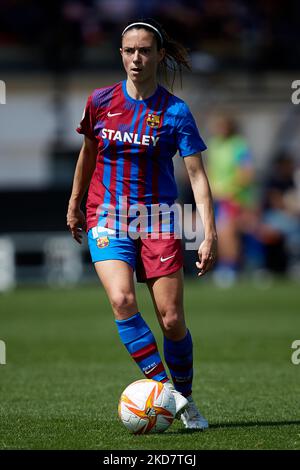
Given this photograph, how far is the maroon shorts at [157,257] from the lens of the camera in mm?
6098

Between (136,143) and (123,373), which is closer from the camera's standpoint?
(136,143)

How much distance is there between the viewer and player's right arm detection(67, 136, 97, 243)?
6.37 metres

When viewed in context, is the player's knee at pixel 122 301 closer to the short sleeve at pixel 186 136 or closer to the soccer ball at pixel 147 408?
the soccer ball at pixel 147 408

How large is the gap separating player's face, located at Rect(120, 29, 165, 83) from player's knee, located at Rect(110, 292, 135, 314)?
3.95 feet

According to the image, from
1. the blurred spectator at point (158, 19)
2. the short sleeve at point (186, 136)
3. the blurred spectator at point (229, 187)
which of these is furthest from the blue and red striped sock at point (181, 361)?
the blurred spectator at point (158, 19)

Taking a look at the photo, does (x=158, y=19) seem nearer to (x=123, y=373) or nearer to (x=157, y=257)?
(x=123, y=373)

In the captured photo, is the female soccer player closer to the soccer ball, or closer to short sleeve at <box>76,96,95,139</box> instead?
short sleeve at <box>76,96,95,139</box>

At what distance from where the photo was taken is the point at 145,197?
6.19 meters

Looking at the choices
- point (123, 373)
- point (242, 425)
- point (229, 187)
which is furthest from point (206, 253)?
point (229, 187)

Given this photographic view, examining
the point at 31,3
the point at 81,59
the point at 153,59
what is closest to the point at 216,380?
the point at 153,59

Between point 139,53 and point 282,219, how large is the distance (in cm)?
1330

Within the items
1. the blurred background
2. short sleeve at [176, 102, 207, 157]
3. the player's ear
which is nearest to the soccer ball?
short sleeve at [176, 102, 207, 157]

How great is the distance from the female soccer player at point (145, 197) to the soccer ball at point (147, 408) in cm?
11
